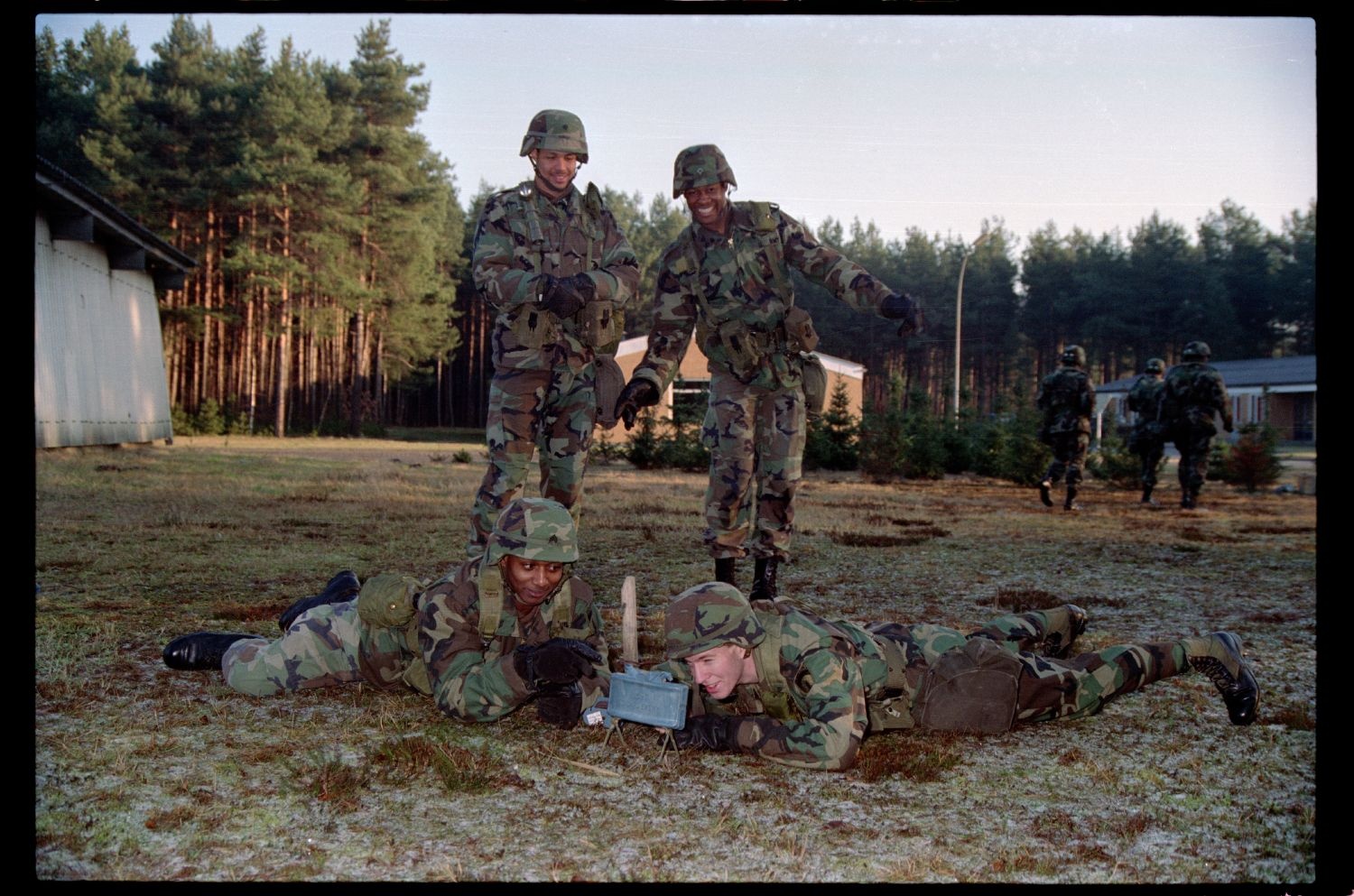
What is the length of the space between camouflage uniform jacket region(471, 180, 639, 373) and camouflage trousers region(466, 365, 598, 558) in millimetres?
97

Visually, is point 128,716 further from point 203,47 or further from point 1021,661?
point 203,47

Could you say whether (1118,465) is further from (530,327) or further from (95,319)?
(95,319)

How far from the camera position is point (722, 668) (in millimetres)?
3533

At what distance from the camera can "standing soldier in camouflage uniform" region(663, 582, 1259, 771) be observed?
11.3 ft

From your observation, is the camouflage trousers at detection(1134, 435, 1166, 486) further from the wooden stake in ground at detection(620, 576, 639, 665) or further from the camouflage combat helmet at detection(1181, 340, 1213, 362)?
the wooden stake in ground at detection(620, 576, 639, 665)

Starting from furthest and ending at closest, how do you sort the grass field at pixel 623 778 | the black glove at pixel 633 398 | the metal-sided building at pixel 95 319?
1. the metal-sided building at pixel 95 319
2. the black glove at pixel 633 398
3. the grass field at pixel 623 778

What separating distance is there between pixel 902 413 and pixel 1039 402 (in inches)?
215

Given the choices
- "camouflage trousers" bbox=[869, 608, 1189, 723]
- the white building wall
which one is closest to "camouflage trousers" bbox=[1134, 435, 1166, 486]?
"camouflage trousers" bbox=[869, 608, 1189, 723]

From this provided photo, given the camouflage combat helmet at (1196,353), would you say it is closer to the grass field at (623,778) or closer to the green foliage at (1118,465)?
the green foliage at (1118,465)

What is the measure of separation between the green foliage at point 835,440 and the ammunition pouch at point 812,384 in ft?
42.3

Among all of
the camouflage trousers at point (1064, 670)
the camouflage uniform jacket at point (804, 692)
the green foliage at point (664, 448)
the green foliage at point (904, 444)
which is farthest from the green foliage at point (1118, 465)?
the camouflage uniform jacket at point (804, 692)

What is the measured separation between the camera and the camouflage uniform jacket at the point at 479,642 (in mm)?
3775

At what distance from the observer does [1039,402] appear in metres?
14.3

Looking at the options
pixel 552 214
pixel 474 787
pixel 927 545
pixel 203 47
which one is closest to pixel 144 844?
pixel 474 787
